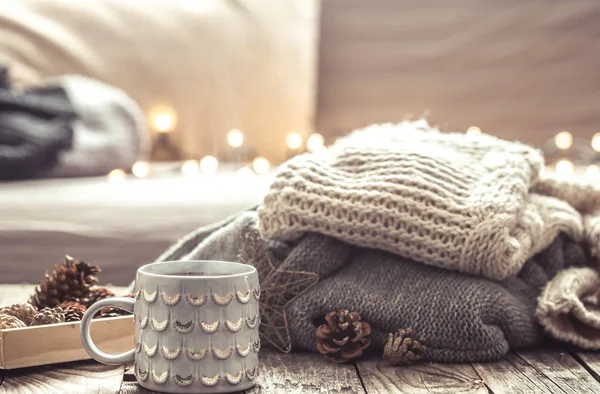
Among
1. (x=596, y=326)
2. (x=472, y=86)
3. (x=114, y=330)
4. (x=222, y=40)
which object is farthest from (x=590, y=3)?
(x=114, y=330)

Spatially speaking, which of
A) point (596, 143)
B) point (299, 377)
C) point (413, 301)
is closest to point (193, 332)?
point (299, 377)

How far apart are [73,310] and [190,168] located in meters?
1.04

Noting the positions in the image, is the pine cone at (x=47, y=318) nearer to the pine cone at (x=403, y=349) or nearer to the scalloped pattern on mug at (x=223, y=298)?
the scalloped pattern on mug at (x=223, y=298)

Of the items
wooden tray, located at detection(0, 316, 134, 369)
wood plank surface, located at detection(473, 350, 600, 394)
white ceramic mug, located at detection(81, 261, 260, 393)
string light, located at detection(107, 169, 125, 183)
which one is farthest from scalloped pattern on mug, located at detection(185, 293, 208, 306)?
string light, located at detection(107, 169, 125, 183)

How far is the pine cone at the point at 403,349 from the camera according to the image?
71 cm

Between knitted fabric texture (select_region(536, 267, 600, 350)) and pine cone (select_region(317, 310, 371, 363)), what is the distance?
0.18 meters

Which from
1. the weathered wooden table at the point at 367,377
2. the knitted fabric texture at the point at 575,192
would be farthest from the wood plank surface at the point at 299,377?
the knitted fabric texture at the point at 575,192

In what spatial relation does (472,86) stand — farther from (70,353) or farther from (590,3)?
(70,353)

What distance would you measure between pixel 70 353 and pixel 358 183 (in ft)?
0.99

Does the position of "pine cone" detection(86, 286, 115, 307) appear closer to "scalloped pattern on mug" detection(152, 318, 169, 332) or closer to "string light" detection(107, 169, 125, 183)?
"scalloped pattern on mug" detection(152, 318, 169, 332)

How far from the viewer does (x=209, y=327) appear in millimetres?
599

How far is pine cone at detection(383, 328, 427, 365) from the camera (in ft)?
2.32

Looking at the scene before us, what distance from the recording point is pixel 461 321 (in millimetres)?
729

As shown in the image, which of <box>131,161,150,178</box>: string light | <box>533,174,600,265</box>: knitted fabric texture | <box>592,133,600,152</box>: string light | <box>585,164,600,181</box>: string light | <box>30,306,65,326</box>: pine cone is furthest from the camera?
<box>592,133,600,152</box>: string light
